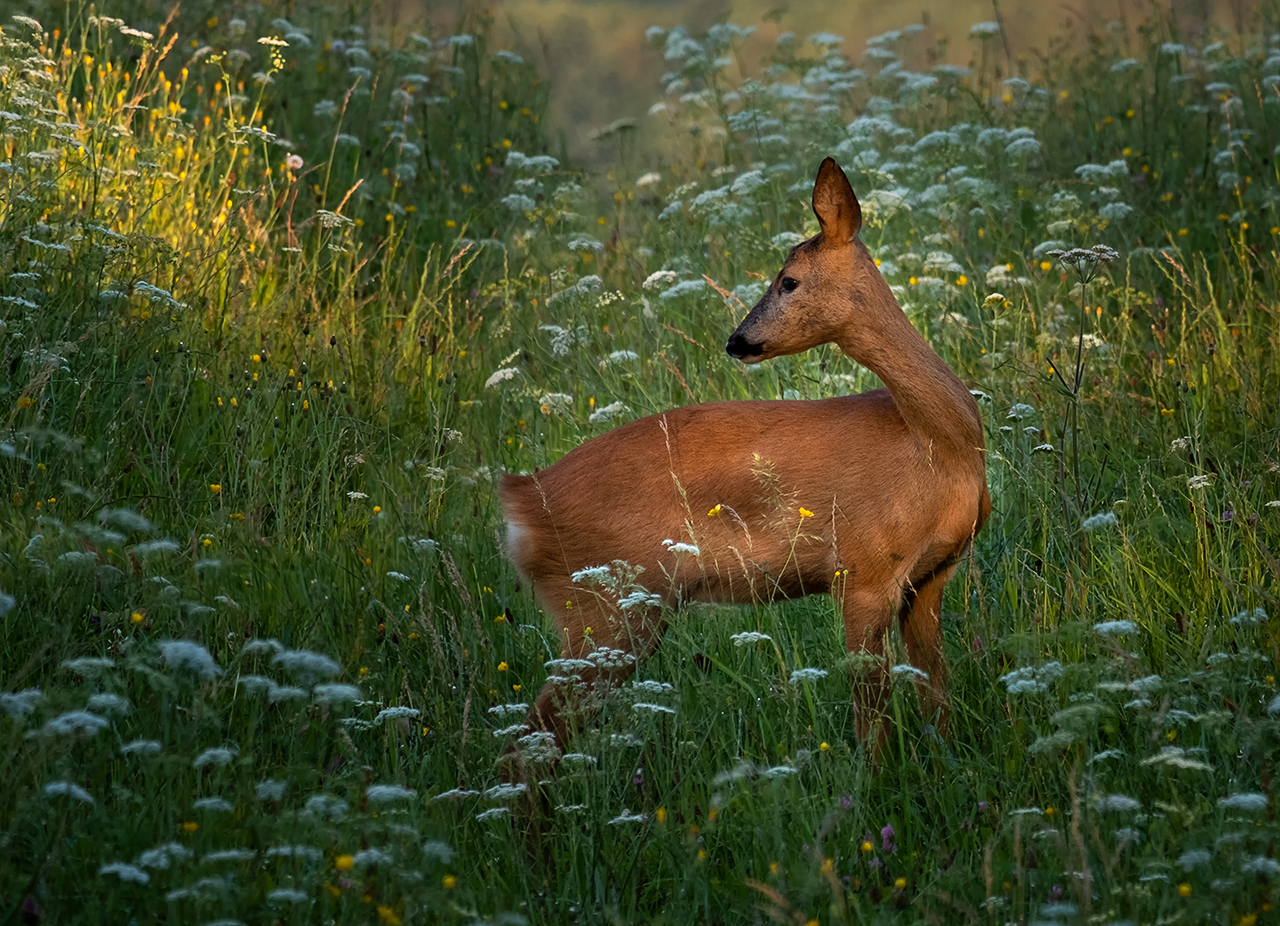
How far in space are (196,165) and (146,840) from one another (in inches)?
186

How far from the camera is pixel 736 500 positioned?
171 inches

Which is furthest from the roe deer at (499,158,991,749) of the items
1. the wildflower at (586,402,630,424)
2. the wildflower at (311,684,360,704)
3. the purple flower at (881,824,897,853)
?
the wildflower at (311,684,360,704)

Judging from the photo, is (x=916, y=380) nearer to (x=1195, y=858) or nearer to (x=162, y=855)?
(x=1195, y=858)

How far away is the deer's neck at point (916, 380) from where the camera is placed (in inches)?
169

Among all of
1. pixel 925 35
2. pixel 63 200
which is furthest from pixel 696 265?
pixel 925 35

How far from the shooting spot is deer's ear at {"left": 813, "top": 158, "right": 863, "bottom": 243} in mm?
4383

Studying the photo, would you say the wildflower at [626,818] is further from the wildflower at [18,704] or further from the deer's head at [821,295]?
the deer's head at [821,295]

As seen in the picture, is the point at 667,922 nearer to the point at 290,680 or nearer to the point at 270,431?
the point at 290,680

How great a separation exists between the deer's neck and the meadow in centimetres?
33

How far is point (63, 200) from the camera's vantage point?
19.6ft

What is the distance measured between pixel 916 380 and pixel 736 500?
66cm

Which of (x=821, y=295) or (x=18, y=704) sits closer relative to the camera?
(x=18, y=704)

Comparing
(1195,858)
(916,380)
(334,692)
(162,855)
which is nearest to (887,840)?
(1195,858)

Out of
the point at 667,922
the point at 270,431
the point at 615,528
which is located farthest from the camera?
the point at 270,431
